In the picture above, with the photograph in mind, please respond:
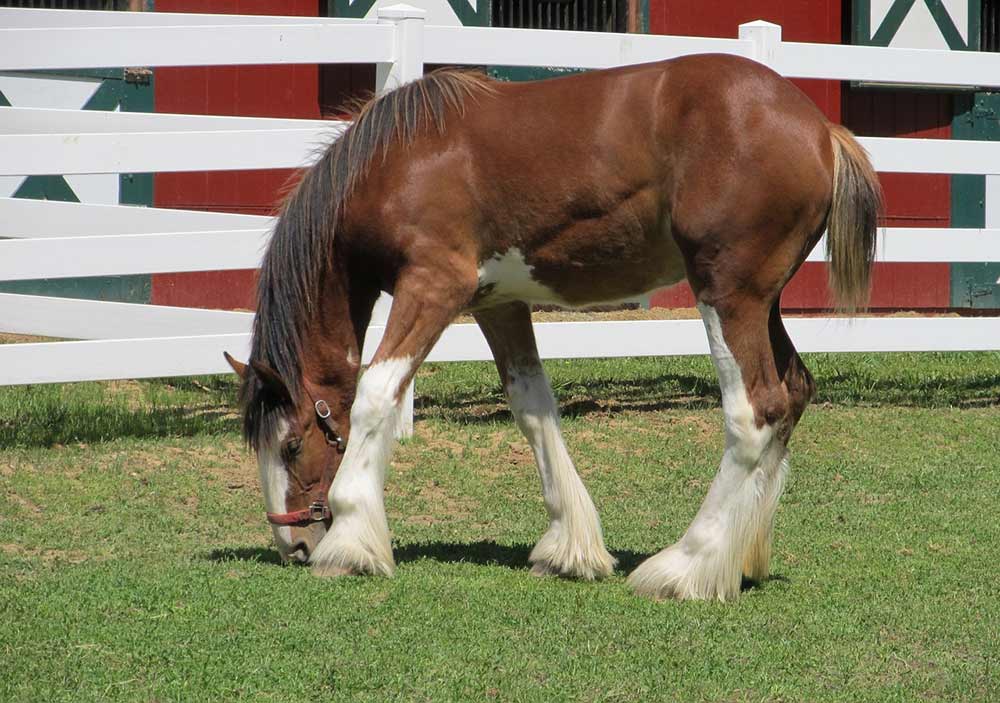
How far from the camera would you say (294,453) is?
530 centimetres

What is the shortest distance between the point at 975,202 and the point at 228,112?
6868 mm

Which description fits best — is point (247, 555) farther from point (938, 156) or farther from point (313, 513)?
point (938, 156)

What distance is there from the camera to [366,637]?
4.41m

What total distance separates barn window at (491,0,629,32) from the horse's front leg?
747cm

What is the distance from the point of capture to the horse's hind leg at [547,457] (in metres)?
5.34

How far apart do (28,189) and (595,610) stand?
7.83 m

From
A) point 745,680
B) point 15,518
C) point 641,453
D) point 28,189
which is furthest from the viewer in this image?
point 28,189

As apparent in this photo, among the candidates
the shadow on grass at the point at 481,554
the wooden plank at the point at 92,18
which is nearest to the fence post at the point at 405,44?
the shadow on grass at the point at 481,554

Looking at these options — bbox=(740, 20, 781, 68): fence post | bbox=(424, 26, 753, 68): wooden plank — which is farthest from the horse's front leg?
bbox=(740, 20, 781, 68): fence post

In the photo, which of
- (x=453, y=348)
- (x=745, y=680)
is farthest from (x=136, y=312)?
(x=745, y=680)

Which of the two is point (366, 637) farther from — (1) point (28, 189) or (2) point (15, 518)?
(1) point (28, 189)

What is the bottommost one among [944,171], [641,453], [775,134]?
[641,453]

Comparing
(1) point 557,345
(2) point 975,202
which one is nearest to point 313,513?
(1) point 557,345

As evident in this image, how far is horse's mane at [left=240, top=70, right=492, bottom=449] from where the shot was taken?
5215 millimetres
